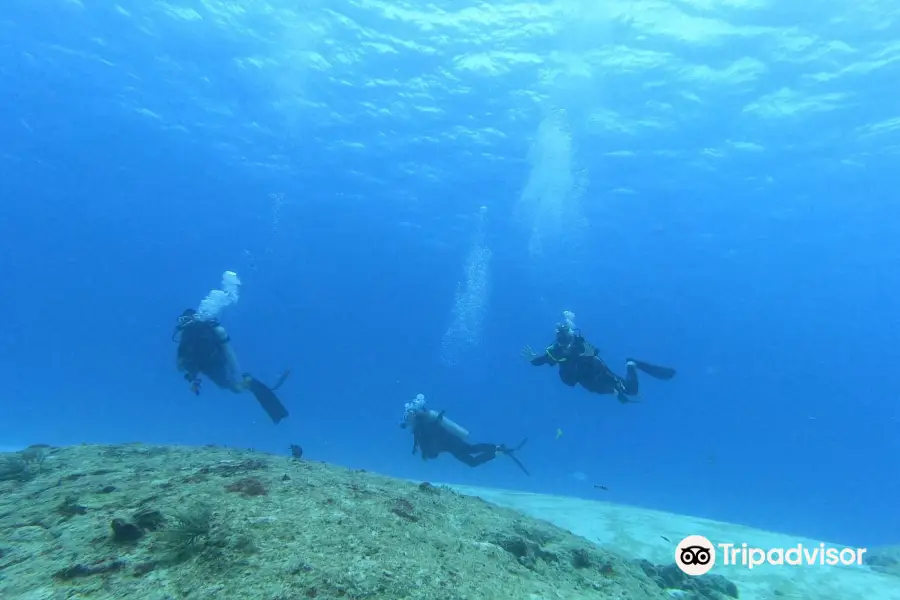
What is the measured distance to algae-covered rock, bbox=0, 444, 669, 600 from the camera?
301 centimetres

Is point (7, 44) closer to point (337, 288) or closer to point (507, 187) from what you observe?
point (507, 187)

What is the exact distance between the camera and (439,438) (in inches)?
479

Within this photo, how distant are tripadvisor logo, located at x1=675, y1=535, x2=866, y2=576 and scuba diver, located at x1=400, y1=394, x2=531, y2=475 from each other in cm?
464

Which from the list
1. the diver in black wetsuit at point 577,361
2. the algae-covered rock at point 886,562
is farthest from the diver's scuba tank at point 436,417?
the algae-covered rock at point 886,562

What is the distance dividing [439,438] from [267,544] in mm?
9064

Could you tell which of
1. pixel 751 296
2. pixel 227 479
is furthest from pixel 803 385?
pixel 227 479

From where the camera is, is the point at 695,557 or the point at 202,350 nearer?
the point at 695,557

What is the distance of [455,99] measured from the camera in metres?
26.3

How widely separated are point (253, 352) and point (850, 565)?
108 meters

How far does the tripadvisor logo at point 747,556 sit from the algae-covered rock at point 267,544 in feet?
7.64

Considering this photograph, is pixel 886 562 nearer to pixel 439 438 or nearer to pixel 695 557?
pixel 695 557

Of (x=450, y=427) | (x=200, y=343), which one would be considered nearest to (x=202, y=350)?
(x=200, y=343)

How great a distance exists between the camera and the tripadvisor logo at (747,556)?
6.80 metres

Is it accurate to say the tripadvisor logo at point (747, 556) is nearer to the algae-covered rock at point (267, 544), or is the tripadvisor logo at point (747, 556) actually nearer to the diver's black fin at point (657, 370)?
the algae-covered rock at point (267, 544)
